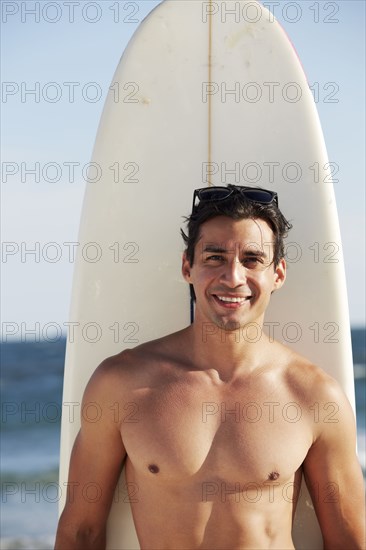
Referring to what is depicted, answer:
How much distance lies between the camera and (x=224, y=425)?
2721 millimetres

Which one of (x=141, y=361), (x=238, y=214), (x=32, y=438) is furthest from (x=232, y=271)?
(x=32, y=438)

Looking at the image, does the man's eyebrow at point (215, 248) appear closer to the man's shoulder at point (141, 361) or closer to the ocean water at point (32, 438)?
the man's shoulder at point (141, 361)

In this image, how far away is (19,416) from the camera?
10758 mm

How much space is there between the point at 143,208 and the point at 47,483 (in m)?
5.94

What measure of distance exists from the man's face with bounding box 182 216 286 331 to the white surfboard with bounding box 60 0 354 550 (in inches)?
16.6

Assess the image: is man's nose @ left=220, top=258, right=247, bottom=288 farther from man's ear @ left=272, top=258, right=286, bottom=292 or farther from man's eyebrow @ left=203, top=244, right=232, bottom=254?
man's ear @ left=272, top=258, right=286, bottom=292

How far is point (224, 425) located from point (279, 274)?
0.52m

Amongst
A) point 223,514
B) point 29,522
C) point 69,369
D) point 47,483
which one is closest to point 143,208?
point 69,369

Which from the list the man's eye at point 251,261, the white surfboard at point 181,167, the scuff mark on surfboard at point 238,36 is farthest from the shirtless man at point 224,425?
the scuff mark on surfboard at point 238,36

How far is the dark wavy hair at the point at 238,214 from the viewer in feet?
8.85

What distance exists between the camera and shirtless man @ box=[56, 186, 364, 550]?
2.67m

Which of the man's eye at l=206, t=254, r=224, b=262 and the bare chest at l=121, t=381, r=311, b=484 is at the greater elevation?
the man's eye at l=206, t=254, r=224, b=262

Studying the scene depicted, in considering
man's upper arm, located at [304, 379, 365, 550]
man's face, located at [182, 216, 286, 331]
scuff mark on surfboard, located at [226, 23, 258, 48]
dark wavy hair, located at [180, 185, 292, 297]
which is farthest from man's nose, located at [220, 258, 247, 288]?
scuff mark on surfboard, located at [226, 23, 258, 48]

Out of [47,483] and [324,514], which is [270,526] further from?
[47,483]
